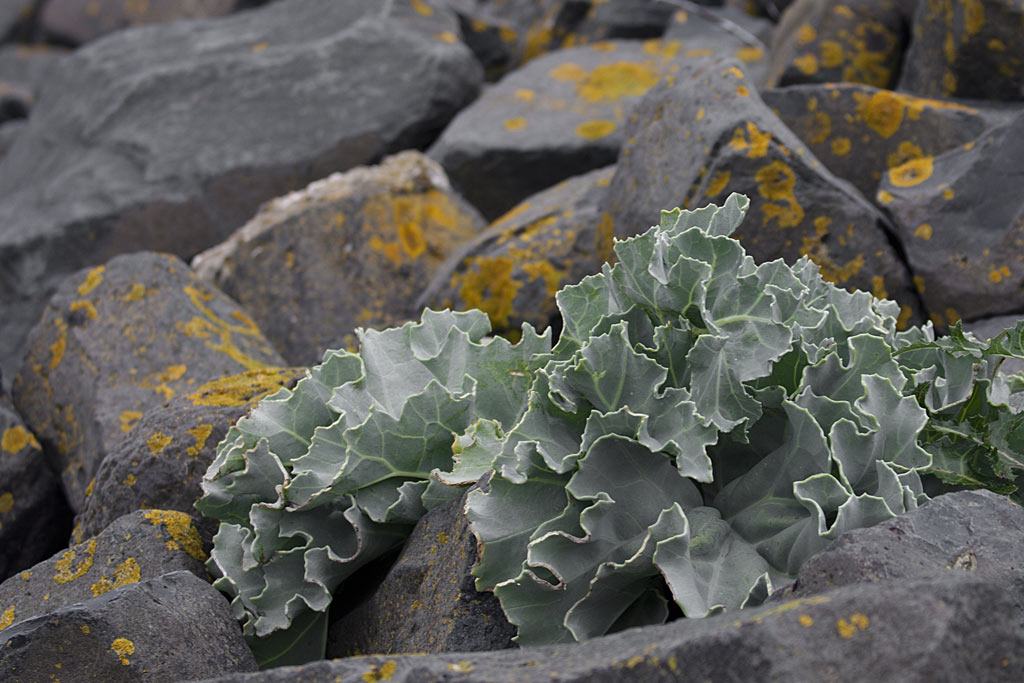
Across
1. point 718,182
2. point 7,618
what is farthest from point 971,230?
point 7,618

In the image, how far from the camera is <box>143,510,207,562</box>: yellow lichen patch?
10.6 ft

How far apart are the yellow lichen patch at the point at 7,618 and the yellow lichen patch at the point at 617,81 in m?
5.38

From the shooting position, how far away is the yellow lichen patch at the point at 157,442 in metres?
3.61

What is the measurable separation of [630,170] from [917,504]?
2.59 m

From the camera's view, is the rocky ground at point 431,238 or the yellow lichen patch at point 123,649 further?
the yellow lichen patch at point 123,649

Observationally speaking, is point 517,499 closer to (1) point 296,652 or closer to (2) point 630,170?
(1) point 296,652

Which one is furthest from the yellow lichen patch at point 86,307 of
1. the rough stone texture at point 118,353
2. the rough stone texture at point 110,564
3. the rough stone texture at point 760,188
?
the rough stone texture at point 760,188

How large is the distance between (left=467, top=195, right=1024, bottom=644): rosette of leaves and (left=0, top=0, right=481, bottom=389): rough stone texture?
543cm

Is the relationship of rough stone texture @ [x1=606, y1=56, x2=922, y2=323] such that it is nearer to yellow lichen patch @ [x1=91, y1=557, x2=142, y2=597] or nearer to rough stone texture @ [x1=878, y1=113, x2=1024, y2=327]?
rough stone texture @ [x1=878, y1=113, x2=1024, y2=327]

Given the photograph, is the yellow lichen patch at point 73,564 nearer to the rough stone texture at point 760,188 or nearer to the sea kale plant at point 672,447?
the sea kale plant at point 672,447

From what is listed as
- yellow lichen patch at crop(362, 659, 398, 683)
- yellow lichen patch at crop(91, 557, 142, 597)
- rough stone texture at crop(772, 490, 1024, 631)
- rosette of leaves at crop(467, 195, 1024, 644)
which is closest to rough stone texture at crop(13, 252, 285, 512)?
yellow lichen patch at crop(91, 557, 142, 597)

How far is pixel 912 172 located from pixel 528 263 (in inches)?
74.6

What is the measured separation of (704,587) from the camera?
2.27 m

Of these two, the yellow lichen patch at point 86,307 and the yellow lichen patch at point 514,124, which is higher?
the yellow lichen patch at point 514,124
